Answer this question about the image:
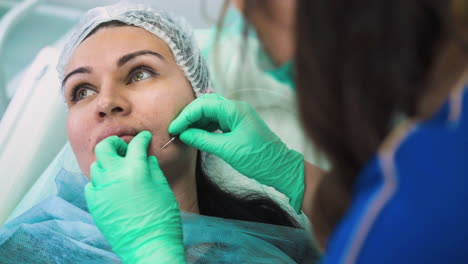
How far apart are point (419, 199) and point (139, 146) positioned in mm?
699

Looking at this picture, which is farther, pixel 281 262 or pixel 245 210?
pixel 245 210

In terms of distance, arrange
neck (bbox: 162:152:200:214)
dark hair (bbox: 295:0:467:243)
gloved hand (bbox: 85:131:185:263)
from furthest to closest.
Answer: neck (bbox: 162:152:200:214) → gloved hand (bbox: 85:131:185:263) → dark hair (bbox: 295:0:467:243)

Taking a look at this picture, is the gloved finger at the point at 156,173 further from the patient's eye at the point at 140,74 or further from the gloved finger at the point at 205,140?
the patient's eye at the point at 140,74

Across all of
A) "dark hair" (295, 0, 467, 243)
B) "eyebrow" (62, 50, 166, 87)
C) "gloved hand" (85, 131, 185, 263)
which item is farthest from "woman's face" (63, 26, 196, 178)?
"dark hair" (295, 0, 467, 243)

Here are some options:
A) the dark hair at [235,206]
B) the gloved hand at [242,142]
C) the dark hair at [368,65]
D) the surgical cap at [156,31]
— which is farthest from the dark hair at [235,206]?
the dark hair at [368,65]

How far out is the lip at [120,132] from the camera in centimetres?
128

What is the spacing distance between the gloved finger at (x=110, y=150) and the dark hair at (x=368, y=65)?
581 millimetres

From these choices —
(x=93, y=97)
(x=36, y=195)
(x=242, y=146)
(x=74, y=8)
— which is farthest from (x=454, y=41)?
(x=74, y=8)

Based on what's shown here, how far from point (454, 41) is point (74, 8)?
8.21 ft

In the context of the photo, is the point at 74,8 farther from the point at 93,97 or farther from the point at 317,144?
the point at 317,144

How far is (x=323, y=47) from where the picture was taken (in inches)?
26.3

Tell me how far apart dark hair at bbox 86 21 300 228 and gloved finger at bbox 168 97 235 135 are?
23 centimetres

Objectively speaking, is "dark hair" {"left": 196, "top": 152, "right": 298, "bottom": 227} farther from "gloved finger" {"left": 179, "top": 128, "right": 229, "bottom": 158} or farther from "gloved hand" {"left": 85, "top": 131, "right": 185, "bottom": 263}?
"gloved hand" {"left": 85, "top": 131, "right": 185, "bottom": 263}

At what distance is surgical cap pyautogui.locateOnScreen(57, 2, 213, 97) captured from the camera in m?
1.37
